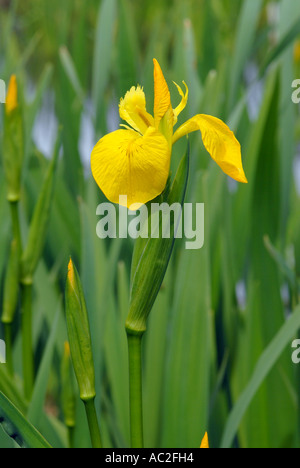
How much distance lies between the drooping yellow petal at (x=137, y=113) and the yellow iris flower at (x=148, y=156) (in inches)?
0.6

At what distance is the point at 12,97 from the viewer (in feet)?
1.31

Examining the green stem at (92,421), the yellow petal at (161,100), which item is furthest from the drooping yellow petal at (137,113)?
the green stem at (92,421)

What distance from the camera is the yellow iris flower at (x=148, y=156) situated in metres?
Answer: 0.21

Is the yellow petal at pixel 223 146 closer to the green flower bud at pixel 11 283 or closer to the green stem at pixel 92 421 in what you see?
the green stem at pixel 92 421

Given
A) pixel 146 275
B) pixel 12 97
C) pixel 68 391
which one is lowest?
pixel 68 391

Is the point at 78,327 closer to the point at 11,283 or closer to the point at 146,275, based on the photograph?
the point at 146,275

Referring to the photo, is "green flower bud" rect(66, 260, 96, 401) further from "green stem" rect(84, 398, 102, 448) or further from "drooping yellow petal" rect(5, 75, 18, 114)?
"drooping yellow petal" rect(5, 75, 18, 114)

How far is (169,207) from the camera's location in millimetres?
236

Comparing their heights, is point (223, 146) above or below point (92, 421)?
above

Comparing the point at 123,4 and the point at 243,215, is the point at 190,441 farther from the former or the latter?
the point at 123,4

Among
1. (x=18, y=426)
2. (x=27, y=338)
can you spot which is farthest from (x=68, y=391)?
(x=18, y=426)

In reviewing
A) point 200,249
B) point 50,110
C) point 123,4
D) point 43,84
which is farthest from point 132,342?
point 50,110

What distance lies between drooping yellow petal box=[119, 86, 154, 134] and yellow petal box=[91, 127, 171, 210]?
34 mm

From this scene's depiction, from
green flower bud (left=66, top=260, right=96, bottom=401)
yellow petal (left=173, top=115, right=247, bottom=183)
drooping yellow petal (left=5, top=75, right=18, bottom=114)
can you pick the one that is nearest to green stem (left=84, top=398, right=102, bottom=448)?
green flower bud (left=66, top=260, right=96, bottom=401)
